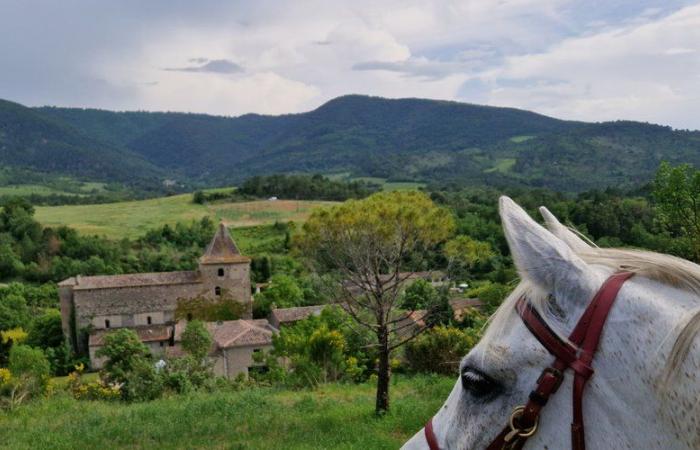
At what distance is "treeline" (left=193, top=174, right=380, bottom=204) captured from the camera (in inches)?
3656

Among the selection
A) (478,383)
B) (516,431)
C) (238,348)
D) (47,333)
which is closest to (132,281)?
(47,333)

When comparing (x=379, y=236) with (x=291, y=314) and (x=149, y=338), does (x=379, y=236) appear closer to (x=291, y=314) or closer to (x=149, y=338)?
(x=291, y=314)

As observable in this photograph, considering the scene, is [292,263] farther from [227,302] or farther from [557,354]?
[557,354]

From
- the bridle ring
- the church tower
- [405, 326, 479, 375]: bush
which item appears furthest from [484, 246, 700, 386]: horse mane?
the church tower

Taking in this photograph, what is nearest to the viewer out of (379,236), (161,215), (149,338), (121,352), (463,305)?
(379,236)

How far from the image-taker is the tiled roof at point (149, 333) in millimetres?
35281

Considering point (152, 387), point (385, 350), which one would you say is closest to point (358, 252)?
point (385, 350)

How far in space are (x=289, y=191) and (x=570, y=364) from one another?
94.7 m

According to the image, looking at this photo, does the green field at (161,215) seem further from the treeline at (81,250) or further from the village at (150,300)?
the village at (150,300)

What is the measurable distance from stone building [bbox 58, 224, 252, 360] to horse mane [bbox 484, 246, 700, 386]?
3725 cm

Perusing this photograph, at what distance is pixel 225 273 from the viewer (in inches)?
1481

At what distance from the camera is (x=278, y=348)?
20.2 metres

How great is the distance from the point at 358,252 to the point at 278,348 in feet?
34.8

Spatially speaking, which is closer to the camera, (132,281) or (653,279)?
(653,279)
